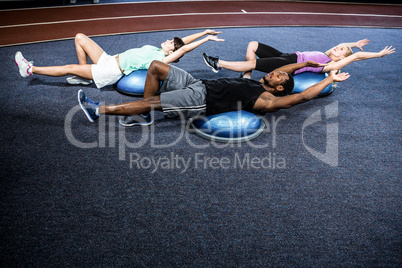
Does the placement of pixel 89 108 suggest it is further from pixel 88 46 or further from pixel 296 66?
pixel 296 66

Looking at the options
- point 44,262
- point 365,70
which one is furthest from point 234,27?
point 44,262

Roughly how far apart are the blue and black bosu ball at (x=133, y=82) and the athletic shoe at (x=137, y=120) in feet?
1.42

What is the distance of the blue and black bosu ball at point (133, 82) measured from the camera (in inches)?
134

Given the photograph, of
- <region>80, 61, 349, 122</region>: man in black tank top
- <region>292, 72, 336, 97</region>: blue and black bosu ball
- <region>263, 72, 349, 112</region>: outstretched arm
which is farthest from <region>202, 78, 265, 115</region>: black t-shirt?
<region>292, 72, 336, 97</region>: blue and black bosu ball

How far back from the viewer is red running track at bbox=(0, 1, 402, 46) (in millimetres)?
5848

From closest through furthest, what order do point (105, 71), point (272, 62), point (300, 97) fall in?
1. point (300, 97)
2. point (105, 71)
3. point (272, 62)

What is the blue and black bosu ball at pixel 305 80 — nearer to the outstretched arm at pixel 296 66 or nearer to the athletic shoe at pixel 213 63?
the outstretched arm at pixel 296 66

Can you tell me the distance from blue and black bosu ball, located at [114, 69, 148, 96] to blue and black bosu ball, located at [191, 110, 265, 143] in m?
0.94

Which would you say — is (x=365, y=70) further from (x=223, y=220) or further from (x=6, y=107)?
(x=6, y=107)

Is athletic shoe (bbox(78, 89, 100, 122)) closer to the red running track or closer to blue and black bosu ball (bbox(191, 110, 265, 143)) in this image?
blue and black bosu ball (bbox(191, 110, 265, 143))

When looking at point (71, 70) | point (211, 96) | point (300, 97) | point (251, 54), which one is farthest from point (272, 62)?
point (71, 70)

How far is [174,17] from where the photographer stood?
722 centimetres

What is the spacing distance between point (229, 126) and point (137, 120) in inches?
45.9

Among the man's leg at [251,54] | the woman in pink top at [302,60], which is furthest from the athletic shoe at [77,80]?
the man's leg at [251,54]
